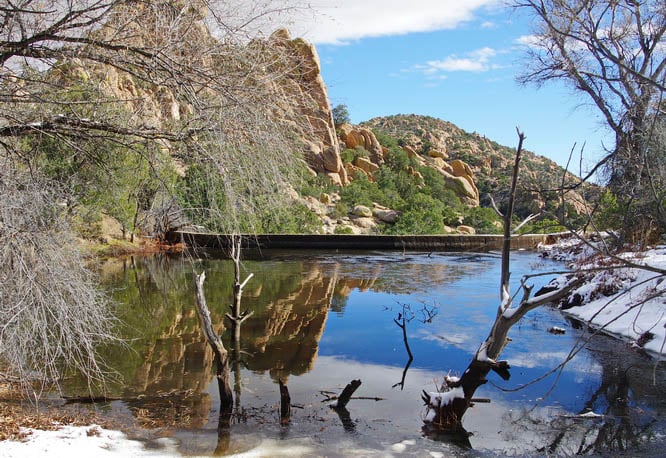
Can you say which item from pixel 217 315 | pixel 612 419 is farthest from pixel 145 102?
pixel 217 315

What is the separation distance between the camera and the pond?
605 centimetres

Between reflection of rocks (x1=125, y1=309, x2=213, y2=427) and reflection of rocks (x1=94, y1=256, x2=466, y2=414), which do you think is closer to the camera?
reflection of rocks (x1=125, y1=309, x2=213, y2=427)

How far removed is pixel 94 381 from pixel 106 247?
17726mm

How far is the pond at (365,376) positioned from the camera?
605 centimetres

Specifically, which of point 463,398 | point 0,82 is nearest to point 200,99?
point 0,82

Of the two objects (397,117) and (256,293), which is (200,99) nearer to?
(256,293)

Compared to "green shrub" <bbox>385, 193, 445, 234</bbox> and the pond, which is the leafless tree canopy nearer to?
the pond

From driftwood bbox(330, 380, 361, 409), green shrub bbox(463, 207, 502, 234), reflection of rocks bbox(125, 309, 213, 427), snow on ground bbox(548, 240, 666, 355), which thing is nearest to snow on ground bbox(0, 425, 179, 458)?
reflection of rocks bbox(125, 309, 213, 427)

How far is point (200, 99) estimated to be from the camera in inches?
177

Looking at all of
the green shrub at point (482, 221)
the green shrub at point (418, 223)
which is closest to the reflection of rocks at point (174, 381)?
the green shrub at point (418, 223)

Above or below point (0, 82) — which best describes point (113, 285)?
below

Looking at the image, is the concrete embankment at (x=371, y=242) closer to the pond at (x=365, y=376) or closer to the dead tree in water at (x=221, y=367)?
the pond at (x=365, y=376)

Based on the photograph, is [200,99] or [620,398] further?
[620,398]

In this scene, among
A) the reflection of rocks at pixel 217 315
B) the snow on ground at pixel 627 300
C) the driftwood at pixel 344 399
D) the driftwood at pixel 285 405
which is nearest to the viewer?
the driftwood at pixel 285 405
